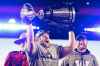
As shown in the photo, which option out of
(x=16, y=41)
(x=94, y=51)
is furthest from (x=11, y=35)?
(x=94, y=51)

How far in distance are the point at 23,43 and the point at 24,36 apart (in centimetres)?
5

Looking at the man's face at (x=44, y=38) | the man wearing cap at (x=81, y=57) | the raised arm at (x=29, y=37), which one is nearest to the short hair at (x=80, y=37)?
the man wearing cap at (x=81, y=57)

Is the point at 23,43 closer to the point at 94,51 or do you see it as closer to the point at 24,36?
the point at 24,36

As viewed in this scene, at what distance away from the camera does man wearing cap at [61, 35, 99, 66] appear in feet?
6.84

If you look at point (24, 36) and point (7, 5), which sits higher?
point (7, 5)

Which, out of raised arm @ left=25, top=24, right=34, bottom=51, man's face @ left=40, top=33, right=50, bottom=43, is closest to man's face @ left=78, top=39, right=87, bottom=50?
man's face @ left=40, top=33, right=50, bottom=43

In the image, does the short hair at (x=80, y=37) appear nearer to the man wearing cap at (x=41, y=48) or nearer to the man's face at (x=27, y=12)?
the man wearing cap at (x=41, y=48)

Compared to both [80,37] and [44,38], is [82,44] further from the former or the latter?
[44,38]

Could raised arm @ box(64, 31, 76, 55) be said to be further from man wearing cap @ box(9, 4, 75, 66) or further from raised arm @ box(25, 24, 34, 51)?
raised arm @ box(25, 24, 34, 51)

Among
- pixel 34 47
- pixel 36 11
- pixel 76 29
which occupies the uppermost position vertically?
pixel 36 11

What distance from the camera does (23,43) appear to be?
2086 millimetres

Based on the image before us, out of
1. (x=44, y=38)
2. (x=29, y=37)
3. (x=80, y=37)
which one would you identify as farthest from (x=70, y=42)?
(x=29, y=37)

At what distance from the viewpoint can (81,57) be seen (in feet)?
6.88

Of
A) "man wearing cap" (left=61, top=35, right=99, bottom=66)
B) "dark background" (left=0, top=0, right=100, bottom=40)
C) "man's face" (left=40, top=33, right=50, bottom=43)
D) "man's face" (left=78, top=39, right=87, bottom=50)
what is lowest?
"man wearing cap" (left=61, top=35, right=99, bottom=66)
